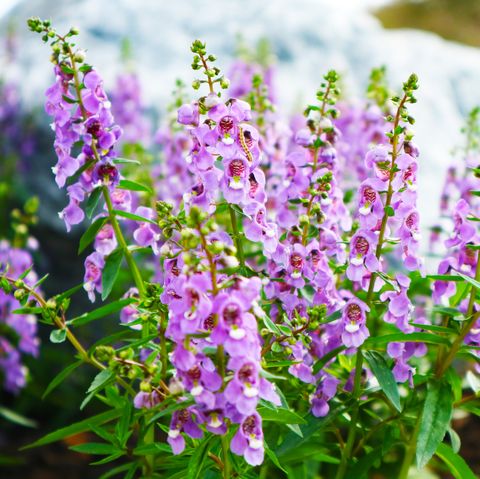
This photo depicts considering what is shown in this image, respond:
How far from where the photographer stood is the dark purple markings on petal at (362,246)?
190 centimetres

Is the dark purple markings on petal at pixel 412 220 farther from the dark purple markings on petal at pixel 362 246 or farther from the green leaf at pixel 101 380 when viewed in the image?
the green leaf at pixel 101 380

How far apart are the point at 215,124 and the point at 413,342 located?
2.73ft

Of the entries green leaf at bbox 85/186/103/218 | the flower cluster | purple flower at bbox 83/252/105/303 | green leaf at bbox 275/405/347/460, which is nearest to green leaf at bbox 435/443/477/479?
green leaf at bbox 275/405/347/460

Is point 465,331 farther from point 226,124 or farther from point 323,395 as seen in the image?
point 226,124

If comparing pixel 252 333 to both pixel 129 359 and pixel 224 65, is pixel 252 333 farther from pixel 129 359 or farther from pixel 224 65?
pixel 224 65

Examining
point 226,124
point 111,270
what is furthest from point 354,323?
point 111,270

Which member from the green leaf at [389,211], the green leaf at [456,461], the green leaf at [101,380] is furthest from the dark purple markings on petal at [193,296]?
the green leaf at [456,461]

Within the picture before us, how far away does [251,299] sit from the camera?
1.49 meters

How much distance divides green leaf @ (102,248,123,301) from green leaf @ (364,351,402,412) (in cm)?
72

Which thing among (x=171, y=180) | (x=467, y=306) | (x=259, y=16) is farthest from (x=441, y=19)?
(x=467, y=306)

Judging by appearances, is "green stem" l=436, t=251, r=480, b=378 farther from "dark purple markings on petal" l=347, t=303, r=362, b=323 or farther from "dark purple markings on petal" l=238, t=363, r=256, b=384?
"dark purple markings on petal" l=238, t=363, r=256, b=384

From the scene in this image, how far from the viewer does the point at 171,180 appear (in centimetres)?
347

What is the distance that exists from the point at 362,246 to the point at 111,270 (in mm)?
739

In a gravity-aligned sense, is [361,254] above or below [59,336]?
above
